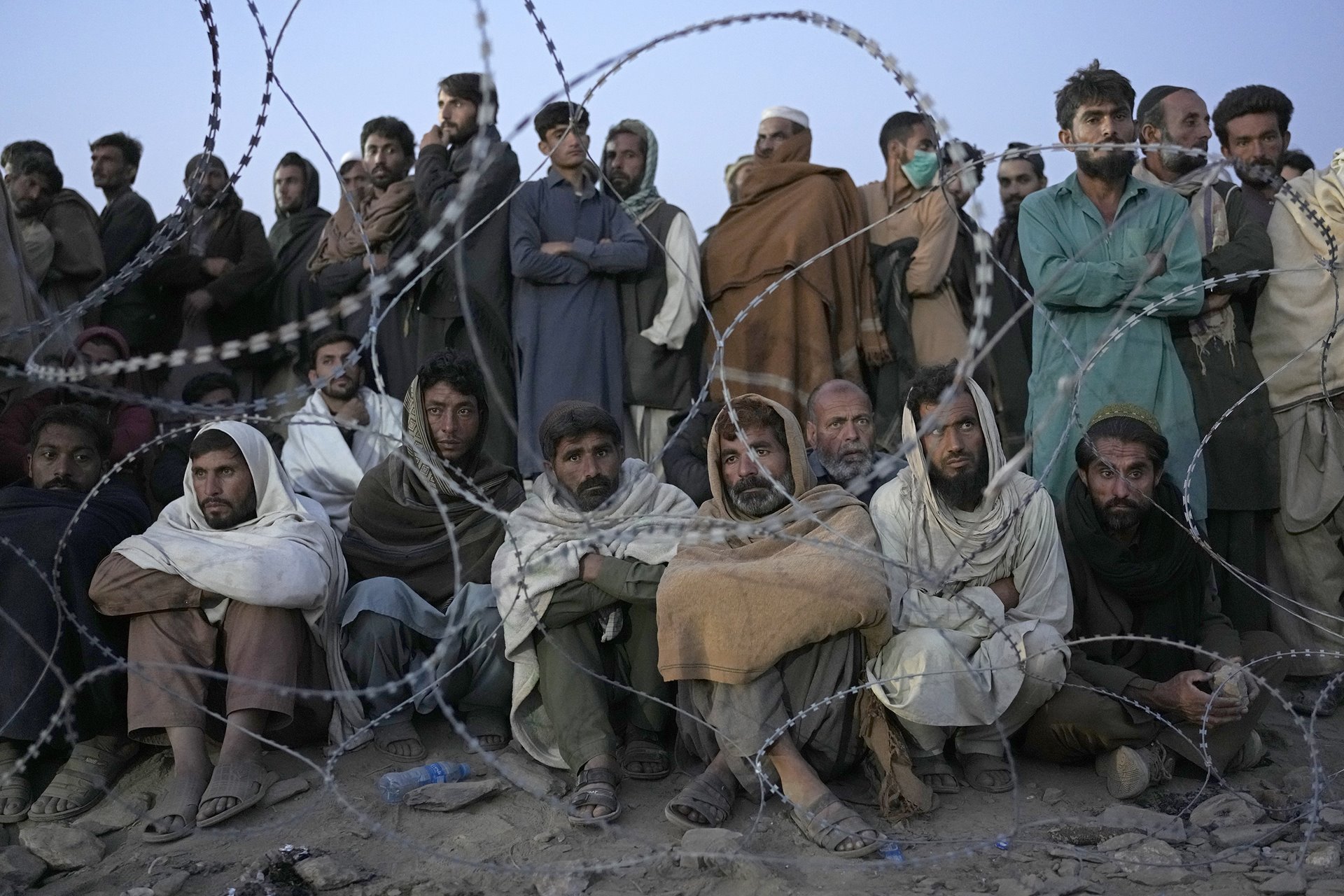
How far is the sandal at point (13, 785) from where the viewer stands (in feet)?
16.0

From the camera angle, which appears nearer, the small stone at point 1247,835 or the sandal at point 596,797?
the small stone at point 1247,835

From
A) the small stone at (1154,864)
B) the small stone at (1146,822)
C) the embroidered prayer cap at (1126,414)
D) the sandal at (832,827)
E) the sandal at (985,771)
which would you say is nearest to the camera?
the small stone at (1154,864)

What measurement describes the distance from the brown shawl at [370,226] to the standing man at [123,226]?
933 mm

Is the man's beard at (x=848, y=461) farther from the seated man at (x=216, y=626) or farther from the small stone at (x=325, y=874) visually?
the small stone at (x=325, y=874)

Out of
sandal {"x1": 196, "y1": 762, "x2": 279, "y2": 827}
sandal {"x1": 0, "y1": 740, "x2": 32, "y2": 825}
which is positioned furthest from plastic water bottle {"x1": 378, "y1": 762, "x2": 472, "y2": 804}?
sandal {"x1": 0, "y1": 740, "x2": 32, "y2": 825}

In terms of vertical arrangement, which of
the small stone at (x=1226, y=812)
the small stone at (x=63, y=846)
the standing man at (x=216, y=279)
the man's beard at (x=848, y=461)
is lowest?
the small stone at (x=1226, y=812)

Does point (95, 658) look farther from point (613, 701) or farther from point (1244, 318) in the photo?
point (1244, 318)

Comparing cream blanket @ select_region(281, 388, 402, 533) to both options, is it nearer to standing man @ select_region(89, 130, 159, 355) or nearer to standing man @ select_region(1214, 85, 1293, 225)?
standing man @ select_region(89, 130, 159, 355)

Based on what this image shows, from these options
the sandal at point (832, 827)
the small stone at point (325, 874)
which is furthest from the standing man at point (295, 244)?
the sandal at point (832, 827)

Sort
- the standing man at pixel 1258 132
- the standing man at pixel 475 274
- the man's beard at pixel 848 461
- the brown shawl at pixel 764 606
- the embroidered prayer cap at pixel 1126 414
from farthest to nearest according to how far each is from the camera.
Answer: the standing man at pixel 475 274 → the standing man at pixel 1258 132 → the man's beard at pixel 848 461 → the embroidered prayer cap at pixel 1126 414 → the brown shawl at pixel 764 606

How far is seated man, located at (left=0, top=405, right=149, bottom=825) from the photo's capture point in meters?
4.97

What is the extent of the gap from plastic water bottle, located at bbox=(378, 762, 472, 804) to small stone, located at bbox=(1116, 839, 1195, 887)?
7.88 feet

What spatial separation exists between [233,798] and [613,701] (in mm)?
1448

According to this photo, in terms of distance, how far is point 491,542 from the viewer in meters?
5.67
